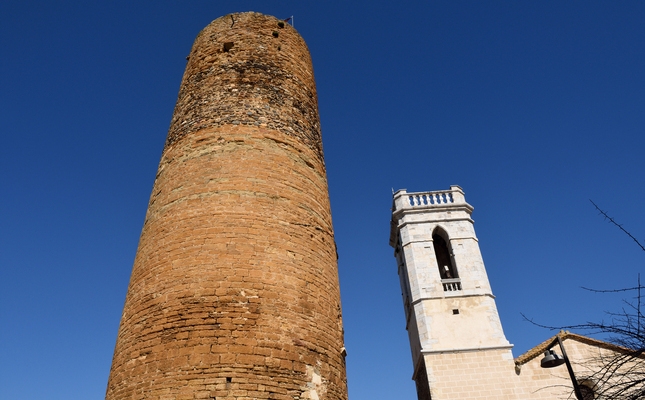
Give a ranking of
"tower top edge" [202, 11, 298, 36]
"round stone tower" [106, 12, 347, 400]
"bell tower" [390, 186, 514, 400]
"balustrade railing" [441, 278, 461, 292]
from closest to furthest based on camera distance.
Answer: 1. "round stone tower" [106, 12, 347, 400]
2. "tower top edge" [202, 11, 298, 36]
3. "bell tower" [390, 186, 514, 400]
4. "balustrade railing" [441, 278, 461, 292]

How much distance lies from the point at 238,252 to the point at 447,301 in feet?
44.6

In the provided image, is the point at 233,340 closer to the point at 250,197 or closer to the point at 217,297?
Answer: the point at 217,297

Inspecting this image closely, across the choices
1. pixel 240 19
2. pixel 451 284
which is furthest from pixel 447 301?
pixel 240 19

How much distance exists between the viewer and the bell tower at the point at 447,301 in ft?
50.6

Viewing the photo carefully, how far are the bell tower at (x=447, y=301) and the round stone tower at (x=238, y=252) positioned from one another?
11270 millimetres

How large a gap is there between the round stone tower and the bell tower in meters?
11.3

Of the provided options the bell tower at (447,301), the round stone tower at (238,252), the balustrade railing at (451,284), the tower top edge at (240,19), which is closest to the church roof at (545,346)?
the bell tower at (447,301)

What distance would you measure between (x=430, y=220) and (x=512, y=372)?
6.78m

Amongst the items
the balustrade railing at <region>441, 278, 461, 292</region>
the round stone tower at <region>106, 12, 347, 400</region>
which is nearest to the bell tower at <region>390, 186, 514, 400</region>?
the balustrade railing at <region>441, 278, 461, 292</region>

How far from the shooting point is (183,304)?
4836 mm

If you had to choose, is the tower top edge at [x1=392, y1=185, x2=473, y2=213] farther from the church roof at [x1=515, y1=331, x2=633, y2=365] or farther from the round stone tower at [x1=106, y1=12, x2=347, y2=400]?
the round stone tower at [x1=106, y1=12, x2=347, y2=400]

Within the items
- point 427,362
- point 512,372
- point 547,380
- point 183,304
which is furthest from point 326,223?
point 547,380

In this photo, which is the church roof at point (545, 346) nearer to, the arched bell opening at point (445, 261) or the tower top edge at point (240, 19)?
the arched bell opening at point (445, 261)

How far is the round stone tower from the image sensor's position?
4.51 m
